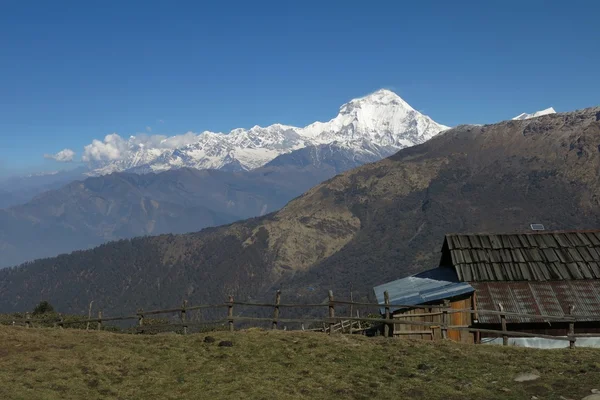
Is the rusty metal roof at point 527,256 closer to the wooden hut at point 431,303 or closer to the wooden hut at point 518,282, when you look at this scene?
the wooden hut at point 518,282

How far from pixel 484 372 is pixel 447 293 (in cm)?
1185

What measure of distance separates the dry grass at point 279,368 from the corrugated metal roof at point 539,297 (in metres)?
6.94

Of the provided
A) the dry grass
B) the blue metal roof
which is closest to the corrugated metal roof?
the blue metal roof

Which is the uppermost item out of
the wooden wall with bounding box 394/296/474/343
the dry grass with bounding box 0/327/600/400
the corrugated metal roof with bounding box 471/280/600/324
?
the corrugated metal roof with bounding box 471/280/600/324

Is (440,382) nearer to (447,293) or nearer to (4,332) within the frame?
(447,293)

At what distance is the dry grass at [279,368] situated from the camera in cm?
2034

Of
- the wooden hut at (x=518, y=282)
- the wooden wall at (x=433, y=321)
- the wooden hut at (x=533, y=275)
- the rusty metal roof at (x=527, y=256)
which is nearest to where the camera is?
the wooden wall at (x=433, y=321)

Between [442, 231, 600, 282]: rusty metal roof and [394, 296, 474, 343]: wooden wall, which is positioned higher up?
[442, 231, 600, 282]: rusty metal roof

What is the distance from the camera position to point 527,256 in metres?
37.8

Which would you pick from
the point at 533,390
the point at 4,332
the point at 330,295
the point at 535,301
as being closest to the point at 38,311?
the point at 4,332

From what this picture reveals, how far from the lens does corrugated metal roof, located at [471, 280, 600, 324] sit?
3350 centimetres

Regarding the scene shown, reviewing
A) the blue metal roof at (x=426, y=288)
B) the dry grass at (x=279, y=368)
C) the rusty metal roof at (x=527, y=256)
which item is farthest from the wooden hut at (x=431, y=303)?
the dry grass at (x=279, y=368)

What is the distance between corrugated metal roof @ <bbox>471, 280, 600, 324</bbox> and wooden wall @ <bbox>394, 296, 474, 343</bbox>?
99 centimetres

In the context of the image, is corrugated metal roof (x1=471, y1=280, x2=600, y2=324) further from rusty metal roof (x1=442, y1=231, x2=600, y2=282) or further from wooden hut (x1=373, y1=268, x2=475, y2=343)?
wooden hut (x1=373, y1=268, x2=475, y2=343)
